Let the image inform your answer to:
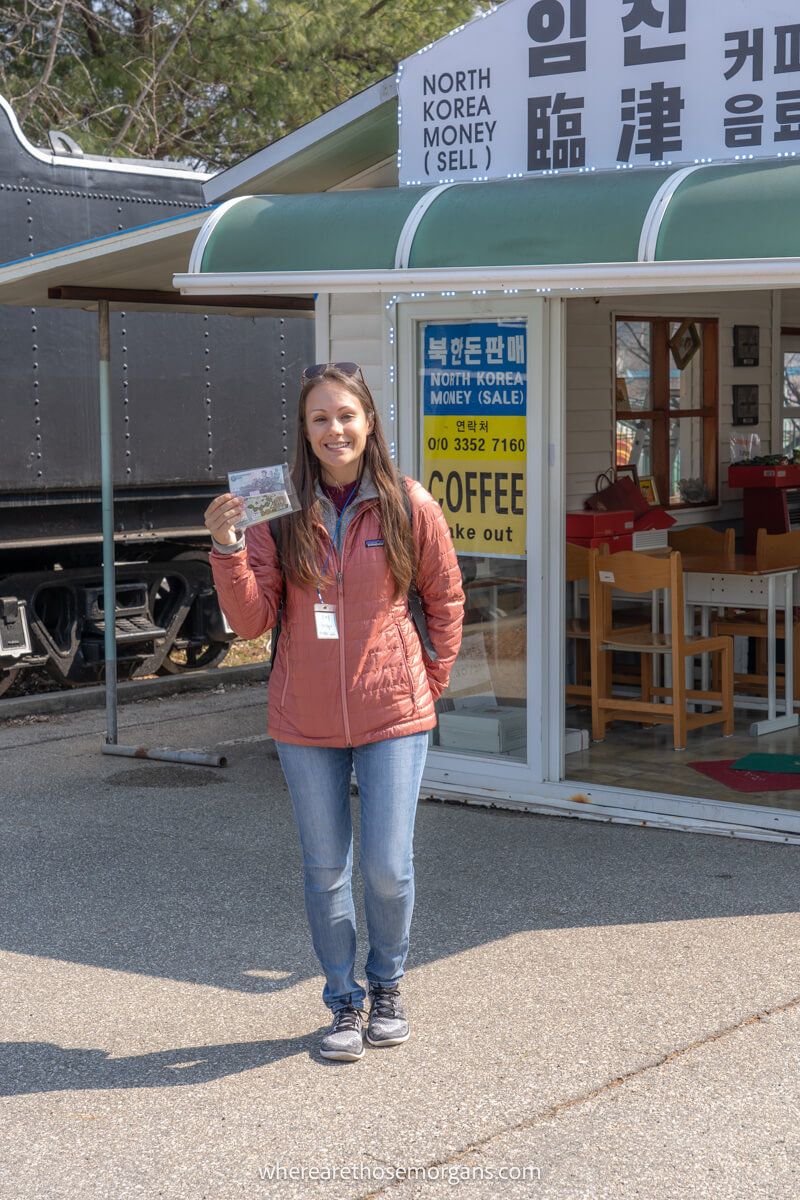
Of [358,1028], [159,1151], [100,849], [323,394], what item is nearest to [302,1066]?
[358,1028]

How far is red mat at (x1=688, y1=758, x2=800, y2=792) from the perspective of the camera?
7078mm

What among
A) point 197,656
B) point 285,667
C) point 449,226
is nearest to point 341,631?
point 285,667

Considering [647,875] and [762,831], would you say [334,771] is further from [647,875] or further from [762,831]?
[762,831]

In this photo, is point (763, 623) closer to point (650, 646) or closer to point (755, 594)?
point (755, 594)

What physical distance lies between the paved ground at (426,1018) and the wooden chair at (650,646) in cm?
132

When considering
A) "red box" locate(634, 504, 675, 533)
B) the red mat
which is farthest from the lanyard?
"red box" locate(634, 504, 675, 533)

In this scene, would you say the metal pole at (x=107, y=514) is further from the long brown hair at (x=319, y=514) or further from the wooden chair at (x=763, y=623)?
the long brown hair at (x=319, y=514)

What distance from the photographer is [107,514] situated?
8.38 m

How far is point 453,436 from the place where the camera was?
7.08 meters

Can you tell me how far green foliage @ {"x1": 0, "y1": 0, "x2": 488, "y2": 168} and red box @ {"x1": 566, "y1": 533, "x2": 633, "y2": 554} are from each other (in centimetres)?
925

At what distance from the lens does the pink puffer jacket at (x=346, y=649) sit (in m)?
4.21

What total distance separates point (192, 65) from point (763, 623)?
11118 millimetres

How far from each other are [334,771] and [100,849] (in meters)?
2.61

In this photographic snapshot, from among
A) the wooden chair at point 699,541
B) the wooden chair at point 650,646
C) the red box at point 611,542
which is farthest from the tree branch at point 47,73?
the wooden chair at point 650,646
